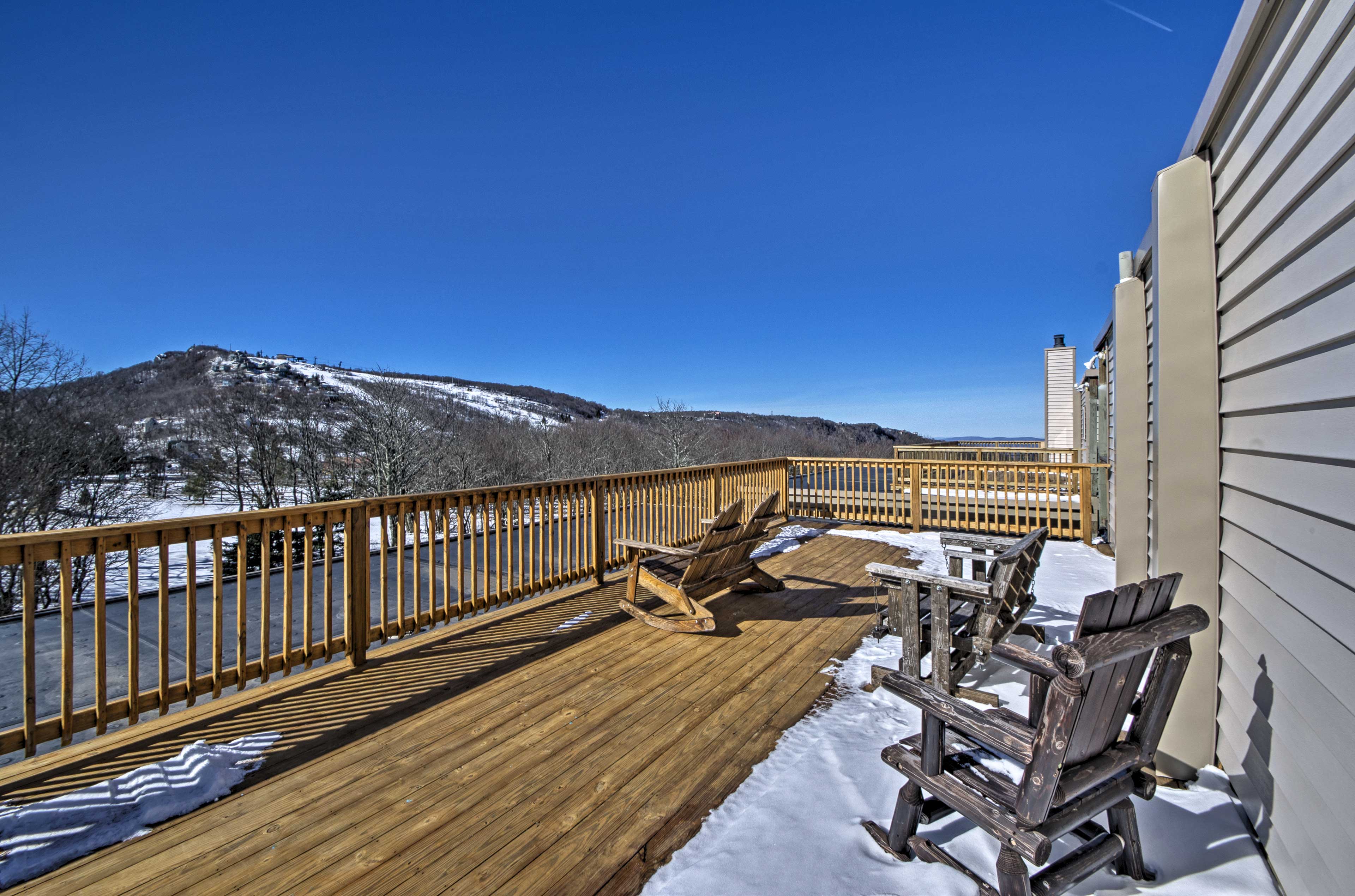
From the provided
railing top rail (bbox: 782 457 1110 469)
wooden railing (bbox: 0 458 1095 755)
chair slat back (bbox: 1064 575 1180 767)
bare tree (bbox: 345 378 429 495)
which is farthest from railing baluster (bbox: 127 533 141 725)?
bare tree (bbox: 345 378 429 495)

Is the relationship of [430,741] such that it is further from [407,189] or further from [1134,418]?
[407,189]

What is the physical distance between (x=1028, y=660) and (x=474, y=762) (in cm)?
215

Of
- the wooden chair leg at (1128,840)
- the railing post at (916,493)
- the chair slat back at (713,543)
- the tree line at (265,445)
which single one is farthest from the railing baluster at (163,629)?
the tree line at (265,445)

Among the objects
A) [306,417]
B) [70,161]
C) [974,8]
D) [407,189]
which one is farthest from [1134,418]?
[70,161]

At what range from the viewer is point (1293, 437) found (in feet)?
4.92

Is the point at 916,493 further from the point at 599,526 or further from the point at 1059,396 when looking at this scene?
the point at 1059,396

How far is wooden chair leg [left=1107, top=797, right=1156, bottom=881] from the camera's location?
1.54 meters

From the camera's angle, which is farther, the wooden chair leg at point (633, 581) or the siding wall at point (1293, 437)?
the wooden chair leg at point (633, 581)

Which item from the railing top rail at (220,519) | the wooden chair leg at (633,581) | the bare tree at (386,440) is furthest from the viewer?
the bare tree at (386,440)

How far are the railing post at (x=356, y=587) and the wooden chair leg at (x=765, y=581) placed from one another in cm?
295

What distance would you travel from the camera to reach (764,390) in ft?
138

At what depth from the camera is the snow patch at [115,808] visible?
1774mm

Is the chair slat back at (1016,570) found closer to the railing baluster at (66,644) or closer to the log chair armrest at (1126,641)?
the log chair armrest at (1126,641)

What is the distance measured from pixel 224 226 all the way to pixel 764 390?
1615 inches
